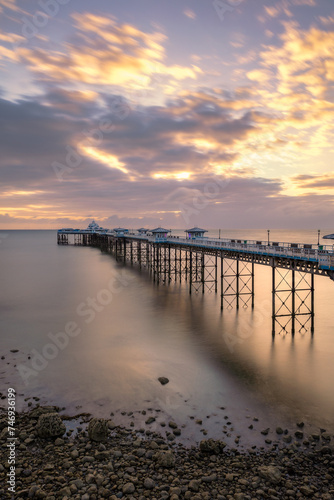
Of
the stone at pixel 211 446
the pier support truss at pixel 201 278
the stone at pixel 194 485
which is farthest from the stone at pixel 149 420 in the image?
the pier support truss at pixel 201 278

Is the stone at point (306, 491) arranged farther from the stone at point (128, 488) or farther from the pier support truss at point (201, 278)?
the pier support truss at point (201, 278)

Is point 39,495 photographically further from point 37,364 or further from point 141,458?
point 37,364

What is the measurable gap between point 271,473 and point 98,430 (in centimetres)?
695

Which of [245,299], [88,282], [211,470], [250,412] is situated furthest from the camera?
[88,282]

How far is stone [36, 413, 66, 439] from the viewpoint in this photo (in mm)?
13766

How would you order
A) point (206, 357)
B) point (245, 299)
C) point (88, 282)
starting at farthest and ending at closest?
point (88, 282) → point (245, 299) → point (206, 357)

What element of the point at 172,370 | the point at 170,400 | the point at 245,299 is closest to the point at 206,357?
the point at 172,370

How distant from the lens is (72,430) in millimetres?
14477

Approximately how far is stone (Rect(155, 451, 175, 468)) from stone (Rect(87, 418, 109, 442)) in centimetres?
265

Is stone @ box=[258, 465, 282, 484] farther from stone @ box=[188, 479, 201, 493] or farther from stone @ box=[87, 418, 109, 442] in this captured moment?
stone @ box=[87, 418, 109, 442]

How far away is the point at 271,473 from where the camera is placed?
1124 centimetres

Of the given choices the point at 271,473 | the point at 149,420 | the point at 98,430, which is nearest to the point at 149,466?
the point at 98,430

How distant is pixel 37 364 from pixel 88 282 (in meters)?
35.5

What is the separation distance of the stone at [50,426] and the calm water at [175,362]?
A: 2090 millimetres
